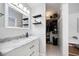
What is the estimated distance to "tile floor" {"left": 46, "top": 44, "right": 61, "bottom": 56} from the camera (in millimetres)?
1774

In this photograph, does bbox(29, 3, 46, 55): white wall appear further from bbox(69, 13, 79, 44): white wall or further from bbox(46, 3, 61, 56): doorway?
bbox(69, 13, 79, 44): white wall

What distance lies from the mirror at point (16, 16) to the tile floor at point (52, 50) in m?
0.62

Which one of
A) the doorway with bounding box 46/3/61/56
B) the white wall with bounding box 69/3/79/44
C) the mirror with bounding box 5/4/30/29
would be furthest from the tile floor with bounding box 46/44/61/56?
the mirror with bounding box 5/4/30/29

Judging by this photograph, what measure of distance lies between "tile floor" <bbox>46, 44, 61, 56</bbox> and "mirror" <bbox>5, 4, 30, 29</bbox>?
62 centimetres

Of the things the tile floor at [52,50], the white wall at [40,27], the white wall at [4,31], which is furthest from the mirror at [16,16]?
the tile floor at [52,50]

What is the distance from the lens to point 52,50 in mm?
1812

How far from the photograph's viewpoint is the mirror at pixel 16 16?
1.65m

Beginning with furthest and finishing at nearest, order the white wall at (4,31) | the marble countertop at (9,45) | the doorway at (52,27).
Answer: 1. the doorway at (52,27)
2. the white wall at (4,31)
3. the marble countertop at (9,45)

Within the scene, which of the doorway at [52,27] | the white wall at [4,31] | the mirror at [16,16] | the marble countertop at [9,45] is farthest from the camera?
the doorway at [52,27]

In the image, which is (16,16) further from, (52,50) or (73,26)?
(73,26)

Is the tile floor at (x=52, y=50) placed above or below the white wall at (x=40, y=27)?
below

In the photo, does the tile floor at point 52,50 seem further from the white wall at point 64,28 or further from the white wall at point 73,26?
the white wall at point 73,26

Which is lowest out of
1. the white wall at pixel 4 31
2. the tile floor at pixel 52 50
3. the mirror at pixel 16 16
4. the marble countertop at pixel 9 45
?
the tile floor at pixel 52 50

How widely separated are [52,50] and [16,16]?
963 mm
